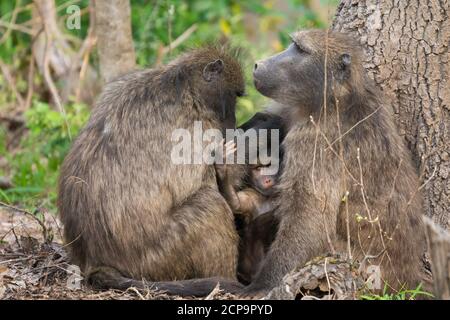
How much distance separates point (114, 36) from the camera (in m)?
6.33

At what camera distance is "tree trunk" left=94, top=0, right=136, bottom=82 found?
6.29 meters

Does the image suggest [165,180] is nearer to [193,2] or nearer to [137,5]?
[137,5]

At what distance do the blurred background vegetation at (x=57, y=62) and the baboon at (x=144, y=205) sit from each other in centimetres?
221

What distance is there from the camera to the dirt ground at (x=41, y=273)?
421cm

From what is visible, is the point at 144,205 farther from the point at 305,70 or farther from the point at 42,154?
the point at 42,154

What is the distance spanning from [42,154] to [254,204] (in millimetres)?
2881

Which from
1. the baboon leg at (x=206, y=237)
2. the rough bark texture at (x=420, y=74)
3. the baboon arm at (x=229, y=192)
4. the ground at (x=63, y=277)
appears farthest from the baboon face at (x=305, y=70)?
the ground at (x=63, y=277)

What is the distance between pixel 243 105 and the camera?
24.8ft

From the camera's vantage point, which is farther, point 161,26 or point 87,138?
point 161,26

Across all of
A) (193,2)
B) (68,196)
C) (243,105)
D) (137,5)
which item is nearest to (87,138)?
(68,196)

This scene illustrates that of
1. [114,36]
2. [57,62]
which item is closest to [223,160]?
[114,36]

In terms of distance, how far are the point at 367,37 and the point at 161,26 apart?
3405 mm

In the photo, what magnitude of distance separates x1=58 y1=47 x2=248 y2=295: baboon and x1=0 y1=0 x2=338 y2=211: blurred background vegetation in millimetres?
2211

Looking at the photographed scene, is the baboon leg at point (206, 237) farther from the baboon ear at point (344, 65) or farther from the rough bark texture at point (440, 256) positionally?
the rough bark texture at point (440, 256)
